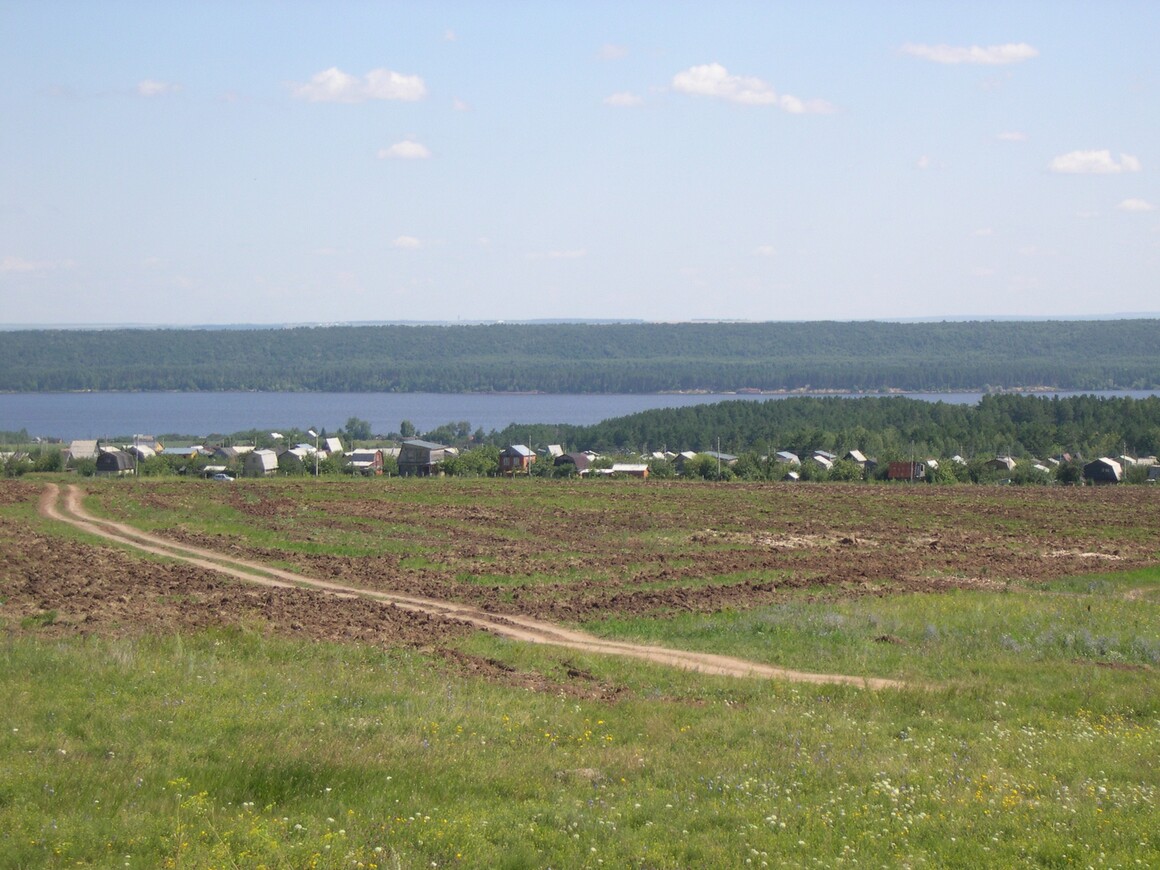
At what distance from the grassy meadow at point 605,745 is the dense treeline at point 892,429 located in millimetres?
73148

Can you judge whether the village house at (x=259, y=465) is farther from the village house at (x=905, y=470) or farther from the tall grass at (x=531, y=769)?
the tall grass at (x=531, y=769)

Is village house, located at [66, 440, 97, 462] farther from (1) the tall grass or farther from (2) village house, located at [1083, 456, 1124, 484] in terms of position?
(1) the tall grass

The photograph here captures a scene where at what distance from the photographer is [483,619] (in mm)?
20297

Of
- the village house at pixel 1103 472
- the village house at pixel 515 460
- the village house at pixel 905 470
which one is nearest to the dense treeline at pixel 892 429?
the village house at pixel 905 470

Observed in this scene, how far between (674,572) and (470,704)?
14.0 m

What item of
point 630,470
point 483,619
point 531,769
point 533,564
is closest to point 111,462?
point 630,470

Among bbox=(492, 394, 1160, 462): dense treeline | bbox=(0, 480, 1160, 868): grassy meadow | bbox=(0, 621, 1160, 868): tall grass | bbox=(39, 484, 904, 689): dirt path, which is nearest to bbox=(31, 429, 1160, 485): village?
bbox=(492, 394, 1160, 462): dense treeline

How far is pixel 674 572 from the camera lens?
26.5m

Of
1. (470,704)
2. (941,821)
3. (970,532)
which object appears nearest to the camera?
(941,821)

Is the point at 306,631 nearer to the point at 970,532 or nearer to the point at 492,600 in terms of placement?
the point at 492,600

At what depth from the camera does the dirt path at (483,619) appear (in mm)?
16453

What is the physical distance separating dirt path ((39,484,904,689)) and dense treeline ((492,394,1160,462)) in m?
68.1

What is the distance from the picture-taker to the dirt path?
16.5 metres

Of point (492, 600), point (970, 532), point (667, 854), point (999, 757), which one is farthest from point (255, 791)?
point (970, 532)
